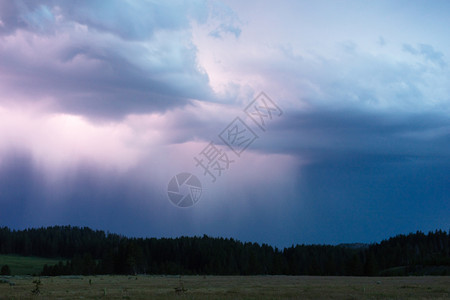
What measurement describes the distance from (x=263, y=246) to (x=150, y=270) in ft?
224

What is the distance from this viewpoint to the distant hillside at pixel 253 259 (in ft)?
417

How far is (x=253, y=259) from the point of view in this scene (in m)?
146

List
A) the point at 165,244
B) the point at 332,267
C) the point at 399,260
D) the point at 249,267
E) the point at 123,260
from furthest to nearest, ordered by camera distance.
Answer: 1. the point at 165,244
2. the point at 399,260
3. the point at 249,267
4. the point at 332,267
5. the point at 123,260

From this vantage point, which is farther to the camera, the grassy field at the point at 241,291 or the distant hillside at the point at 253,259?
the distant hillside at the point at 253,259

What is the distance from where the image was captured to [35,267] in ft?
586

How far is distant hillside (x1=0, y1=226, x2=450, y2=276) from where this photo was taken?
127062 millimetres

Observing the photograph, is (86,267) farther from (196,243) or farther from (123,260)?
(196,243)

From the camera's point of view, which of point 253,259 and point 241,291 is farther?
point 253,259

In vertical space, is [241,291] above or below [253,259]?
below

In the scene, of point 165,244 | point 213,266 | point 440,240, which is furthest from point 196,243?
point 440,240

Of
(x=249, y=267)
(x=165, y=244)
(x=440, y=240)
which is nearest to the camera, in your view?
(x=249, y=267)

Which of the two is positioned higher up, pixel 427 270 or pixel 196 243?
pixel 196 243

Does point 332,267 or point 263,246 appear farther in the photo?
point 263,246

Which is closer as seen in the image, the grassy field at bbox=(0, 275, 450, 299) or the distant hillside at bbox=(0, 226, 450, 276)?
the grassy field at bbox=(0, 275, 450, 299)
